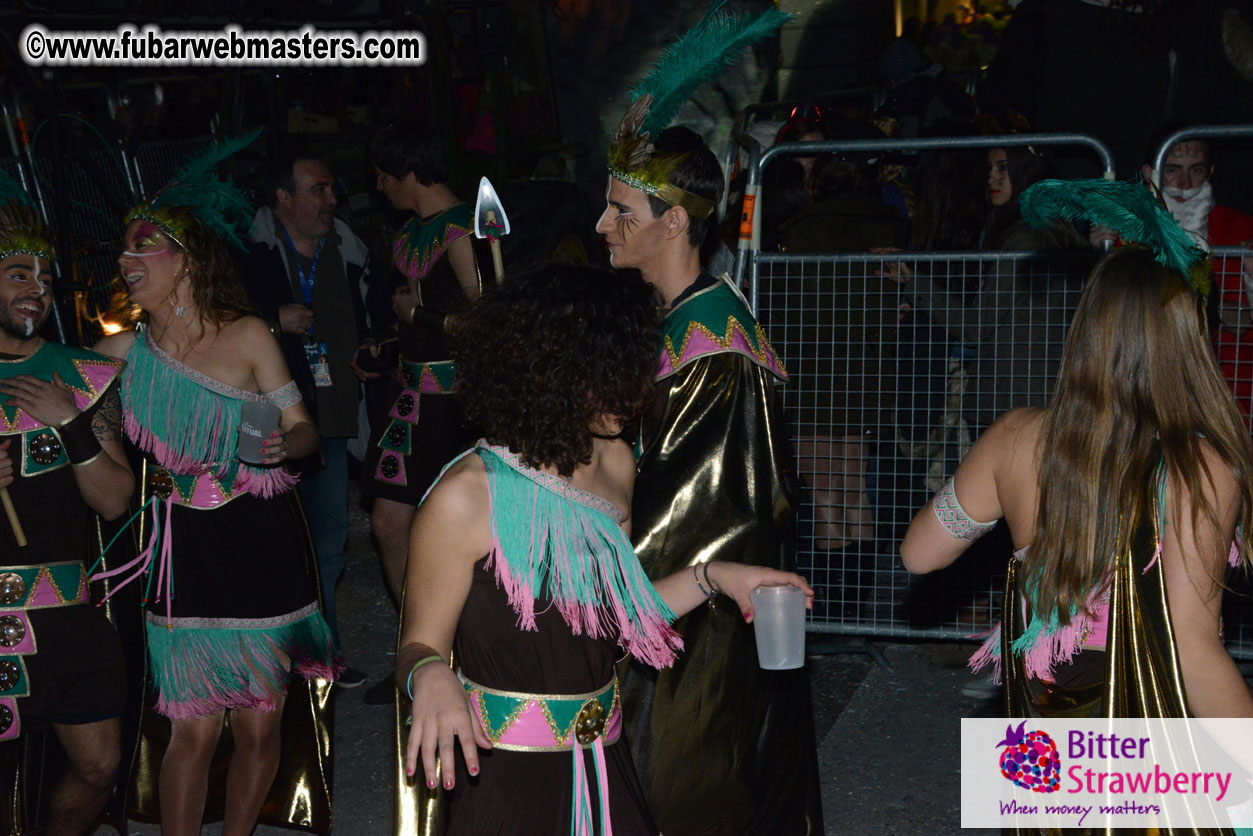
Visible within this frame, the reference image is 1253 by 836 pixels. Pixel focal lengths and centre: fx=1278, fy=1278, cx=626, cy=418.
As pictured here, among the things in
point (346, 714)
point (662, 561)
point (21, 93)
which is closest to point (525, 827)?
point (662, 561)

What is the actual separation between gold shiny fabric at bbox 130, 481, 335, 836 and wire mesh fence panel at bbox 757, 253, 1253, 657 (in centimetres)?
215

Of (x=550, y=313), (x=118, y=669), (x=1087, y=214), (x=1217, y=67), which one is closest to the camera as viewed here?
(x=550, y=313)

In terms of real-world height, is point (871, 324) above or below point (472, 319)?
below

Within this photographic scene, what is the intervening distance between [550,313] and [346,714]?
3345 mm

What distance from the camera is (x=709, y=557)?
11.9 feet

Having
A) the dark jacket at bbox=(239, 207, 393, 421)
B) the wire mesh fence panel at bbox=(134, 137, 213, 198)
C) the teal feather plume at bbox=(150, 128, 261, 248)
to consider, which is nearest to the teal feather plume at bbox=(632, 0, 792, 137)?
the teal feather plume at bbox=(150, 128, 261, 248)

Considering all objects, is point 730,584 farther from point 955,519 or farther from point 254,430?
point 254,430

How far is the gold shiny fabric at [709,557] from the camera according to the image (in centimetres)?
362

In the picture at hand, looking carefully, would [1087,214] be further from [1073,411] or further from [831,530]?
[831,530]

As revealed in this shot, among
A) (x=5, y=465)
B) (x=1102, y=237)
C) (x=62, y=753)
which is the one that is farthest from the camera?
(x=1102, y=237)

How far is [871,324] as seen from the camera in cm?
532

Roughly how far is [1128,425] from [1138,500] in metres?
0.14

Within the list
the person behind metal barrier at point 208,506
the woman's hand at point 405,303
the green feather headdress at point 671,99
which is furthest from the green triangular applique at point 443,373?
the green feather headdress at point 671,99

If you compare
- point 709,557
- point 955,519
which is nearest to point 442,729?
point 955,519
